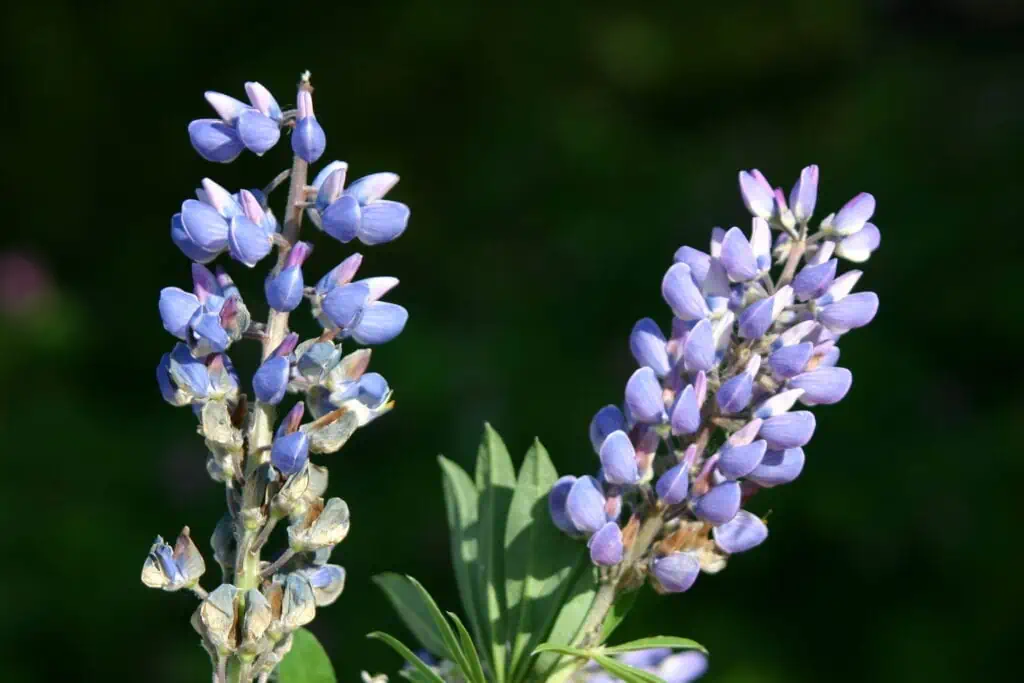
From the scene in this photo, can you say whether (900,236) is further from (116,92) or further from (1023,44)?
(116,92)

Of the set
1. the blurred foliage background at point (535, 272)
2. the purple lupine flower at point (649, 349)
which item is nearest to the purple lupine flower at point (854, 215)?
the purple lupine flower at point (649, 349)

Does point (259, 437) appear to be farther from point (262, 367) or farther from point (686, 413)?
point (686, 413)

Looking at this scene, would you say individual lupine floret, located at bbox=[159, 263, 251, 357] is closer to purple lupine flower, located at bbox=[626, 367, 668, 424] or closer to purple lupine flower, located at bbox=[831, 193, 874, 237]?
purple lupine flower, located at bbox=[626, 367, 668, 424]

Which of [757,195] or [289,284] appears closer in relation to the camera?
[289,284]

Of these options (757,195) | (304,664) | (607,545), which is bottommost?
(304,664)

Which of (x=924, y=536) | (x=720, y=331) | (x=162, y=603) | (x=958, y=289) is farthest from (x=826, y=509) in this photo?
(x=720, y=331)

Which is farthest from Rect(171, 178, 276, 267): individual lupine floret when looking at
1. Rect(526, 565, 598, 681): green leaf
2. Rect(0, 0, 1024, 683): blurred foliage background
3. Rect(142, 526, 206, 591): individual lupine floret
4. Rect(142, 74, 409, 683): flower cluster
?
Rect(0, 0, 1024, 683): blurred foliage background

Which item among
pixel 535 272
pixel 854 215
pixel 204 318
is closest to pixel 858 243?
pixel 854 215
